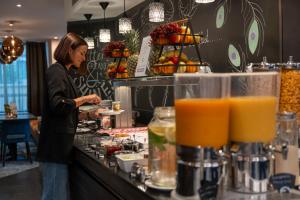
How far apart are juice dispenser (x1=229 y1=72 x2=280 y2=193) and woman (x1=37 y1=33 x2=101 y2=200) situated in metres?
1.58

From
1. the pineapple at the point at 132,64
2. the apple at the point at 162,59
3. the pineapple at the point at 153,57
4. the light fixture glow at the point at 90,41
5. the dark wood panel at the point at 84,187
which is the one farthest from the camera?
the light fixture glow at the point at 90,41

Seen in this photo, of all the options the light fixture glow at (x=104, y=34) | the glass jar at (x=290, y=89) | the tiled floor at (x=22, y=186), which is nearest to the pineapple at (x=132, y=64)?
the glass jar at (x=290, y=89)

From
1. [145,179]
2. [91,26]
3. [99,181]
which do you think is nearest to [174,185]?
[145,179]

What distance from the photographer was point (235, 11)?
10.8 feet

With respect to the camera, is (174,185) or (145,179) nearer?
(174,185)

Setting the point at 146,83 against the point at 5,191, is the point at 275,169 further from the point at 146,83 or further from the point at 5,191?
the point at 5,191

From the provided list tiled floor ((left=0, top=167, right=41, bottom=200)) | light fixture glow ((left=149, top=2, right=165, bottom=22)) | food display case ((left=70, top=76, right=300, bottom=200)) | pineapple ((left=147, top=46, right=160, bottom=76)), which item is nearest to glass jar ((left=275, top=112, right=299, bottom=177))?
food display case ((left=70, top=76, right=300, bottom=200))

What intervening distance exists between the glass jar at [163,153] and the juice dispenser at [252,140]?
24cm

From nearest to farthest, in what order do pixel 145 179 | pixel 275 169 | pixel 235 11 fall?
pixel 275 169 < pixel 145 179 < pixel 235 11

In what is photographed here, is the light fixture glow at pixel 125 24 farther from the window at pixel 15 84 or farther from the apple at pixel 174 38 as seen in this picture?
the window at pixel 15 84

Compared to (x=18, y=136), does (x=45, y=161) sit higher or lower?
higher

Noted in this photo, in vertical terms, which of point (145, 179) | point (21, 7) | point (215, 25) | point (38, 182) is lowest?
point (38, 182)

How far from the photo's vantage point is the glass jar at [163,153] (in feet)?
5.17

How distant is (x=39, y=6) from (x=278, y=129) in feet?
22.5
